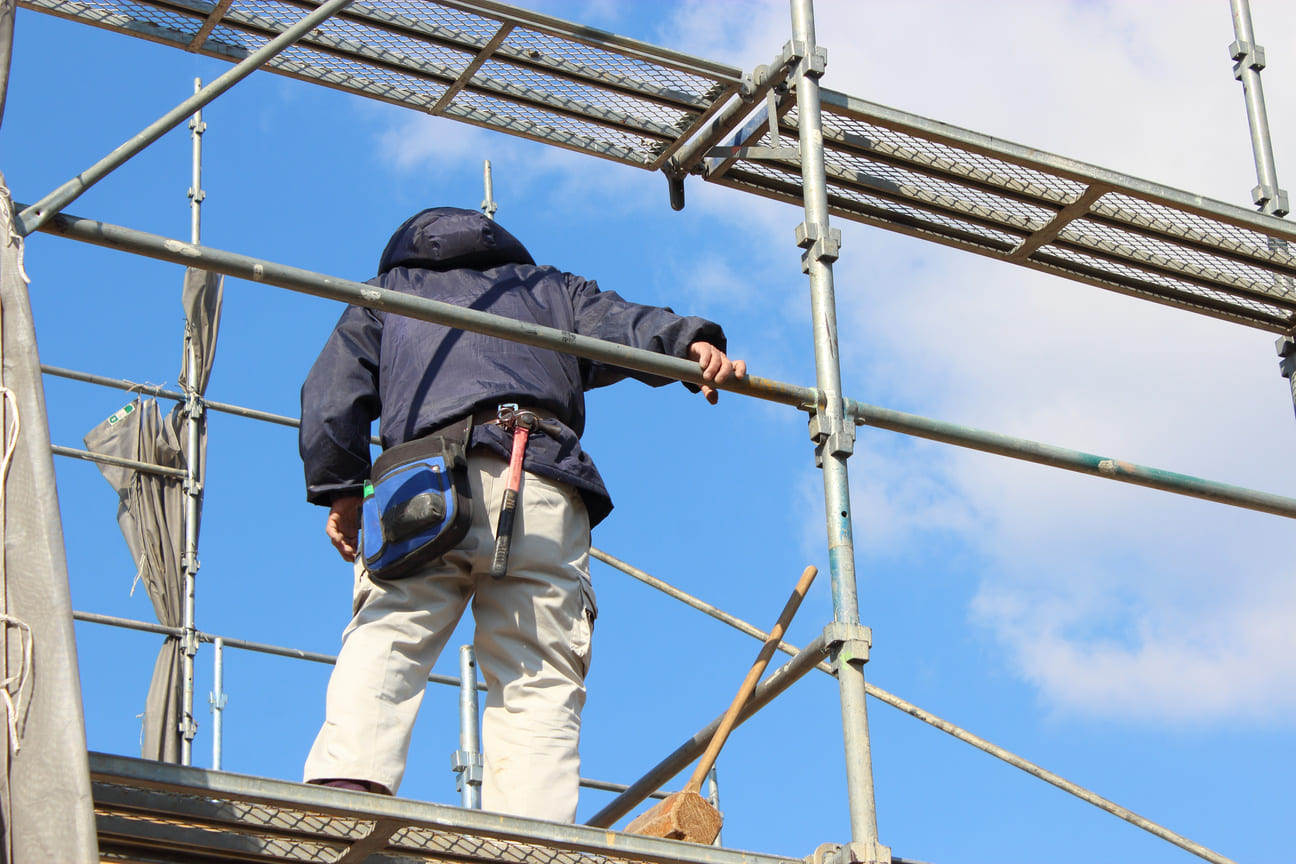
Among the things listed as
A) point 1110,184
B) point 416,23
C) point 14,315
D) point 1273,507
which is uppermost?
point 416,23

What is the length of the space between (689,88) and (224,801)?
121 inches

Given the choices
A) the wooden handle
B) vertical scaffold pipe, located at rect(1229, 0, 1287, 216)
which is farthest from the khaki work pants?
vertical scaffold pipe, located at rect(1229, 0, 1287, 216)

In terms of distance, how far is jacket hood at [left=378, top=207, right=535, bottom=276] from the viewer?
13.9ft

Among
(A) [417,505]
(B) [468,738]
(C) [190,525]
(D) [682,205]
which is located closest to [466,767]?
(B) [468,738]

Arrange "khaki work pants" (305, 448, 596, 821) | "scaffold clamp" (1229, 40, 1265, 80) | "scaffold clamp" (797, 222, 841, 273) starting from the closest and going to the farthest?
"khaki work pants" (305, 448, 596, 821) → "scaffold clamp" (797, 222, 841, 273) → "scaffold clamp" (1229, 40, 1265, 80)

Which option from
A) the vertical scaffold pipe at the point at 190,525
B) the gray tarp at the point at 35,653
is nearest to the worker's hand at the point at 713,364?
the gray tarp at the point at 35,653

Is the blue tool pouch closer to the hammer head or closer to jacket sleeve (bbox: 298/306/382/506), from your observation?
jacket sleeve (bbox: 298/306/382/506)

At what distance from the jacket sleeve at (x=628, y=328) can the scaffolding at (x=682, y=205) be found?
0.35 ft

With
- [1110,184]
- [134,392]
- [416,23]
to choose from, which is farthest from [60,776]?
[134,392]

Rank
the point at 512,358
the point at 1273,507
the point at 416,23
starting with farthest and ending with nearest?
the point at 416,23
the point at 1273,507
the point at 512,358

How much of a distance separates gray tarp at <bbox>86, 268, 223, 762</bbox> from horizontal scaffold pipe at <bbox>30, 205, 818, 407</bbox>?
5213 mm

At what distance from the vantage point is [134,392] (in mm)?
9109

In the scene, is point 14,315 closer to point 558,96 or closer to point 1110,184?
point 558,96

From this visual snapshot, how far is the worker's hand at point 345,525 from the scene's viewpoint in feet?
13.2
